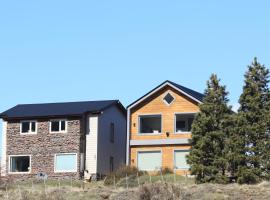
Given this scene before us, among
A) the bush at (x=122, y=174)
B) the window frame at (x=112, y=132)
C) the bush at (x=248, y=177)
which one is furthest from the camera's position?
the window frame at (x=112, y=132)

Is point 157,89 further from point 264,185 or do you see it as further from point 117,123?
point 264,185

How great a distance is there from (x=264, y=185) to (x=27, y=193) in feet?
39.6

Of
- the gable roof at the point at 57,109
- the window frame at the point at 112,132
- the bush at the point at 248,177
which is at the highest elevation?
the gable roof at the point at 57,109

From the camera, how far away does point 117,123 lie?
59.7 m

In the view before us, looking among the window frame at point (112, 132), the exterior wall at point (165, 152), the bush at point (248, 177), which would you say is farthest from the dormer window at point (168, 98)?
the bush at point (248, 177)

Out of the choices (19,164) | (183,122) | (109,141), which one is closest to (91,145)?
(109,141)

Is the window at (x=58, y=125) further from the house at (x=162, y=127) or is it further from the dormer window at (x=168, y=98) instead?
the dormer window at (x=168, y=98)

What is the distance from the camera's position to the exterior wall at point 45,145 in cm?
5472

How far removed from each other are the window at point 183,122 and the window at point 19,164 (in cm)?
1246

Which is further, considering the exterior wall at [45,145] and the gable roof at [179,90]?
the exterior wall at [45,145]

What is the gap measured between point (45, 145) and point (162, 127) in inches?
385

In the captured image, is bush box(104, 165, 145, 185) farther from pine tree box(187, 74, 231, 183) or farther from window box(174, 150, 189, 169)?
pine tree box(187, 74, 231, 183)

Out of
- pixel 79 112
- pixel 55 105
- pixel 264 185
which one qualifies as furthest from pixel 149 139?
pixel 264 185

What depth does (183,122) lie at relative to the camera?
176 ft
